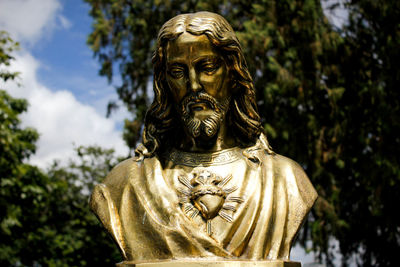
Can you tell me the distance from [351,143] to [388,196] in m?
1.38

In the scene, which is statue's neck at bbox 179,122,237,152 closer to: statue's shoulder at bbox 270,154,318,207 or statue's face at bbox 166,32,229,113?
statue's face at bbox 166,32,229,113

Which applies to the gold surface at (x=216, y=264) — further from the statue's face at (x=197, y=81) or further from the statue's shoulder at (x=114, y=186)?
the statue's face at (x=197, y=81)

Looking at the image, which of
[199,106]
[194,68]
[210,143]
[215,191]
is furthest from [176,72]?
[215,191]

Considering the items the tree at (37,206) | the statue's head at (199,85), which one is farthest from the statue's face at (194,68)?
the tree at (37,206)

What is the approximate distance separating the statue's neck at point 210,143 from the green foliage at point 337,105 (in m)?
6.90

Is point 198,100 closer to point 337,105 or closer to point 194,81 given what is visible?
point 194,81

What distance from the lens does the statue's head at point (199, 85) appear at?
2.96 metres

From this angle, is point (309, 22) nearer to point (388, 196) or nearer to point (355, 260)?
point (388, 196)

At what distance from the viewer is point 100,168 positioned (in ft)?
75.6

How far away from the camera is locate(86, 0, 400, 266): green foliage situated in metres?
10.0

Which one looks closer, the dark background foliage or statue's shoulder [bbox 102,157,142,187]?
statue's shoulder [bbox 102,157,142,187]

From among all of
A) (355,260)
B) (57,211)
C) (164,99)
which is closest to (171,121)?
(164,99)

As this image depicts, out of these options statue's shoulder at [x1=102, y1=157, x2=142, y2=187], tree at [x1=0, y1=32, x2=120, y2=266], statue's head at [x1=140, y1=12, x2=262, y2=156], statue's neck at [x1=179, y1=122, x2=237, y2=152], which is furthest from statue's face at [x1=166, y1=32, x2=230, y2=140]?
tree at [x1=0, y1=32, x2=120, y2=266]

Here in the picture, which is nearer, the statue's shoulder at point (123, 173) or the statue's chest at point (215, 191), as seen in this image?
the statue's chest at point (215, 191)
